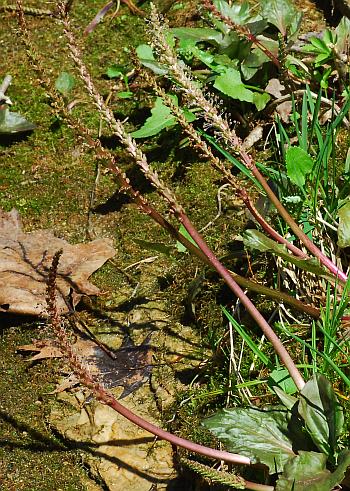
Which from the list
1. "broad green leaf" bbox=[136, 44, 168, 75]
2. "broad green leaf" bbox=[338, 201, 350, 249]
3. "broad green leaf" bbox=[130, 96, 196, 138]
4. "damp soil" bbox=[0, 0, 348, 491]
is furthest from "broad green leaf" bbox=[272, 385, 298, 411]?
"broad green leaf" bbox=[136, 44, 168, 75]

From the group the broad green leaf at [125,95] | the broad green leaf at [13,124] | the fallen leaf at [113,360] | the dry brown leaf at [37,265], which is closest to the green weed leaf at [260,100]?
the broad green leaf at [125,95]

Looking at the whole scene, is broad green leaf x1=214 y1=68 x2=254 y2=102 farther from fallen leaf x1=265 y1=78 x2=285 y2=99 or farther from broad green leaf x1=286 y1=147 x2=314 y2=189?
broad green leaf x1=286 y1=147 x2=314 y2=189

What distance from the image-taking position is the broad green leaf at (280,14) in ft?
11.6

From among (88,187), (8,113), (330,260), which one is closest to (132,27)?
(8,113)

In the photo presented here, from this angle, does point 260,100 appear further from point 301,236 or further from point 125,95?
point 301,236

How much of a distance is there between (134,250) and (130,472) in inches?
40.8

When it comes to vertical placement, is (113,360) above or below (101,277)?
below

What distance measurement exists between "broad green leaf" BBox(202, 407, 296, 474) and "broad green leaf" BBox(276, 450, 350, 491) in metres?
0.08

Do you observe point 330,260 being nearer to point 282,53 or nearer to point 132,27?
point 282,53

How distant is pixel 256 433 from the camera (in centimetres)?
217

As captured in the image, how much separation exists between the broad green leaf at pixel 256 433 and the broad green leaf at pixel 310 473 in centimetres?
8

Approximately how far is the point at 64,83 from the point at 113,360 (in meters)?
1.67

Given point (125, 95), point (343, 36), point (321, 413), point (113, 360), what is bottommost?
point (113, 360)

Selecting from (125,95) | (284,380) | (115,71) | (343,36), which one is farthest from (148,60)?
(284,380)
